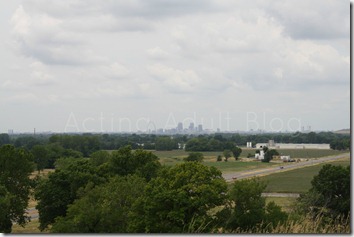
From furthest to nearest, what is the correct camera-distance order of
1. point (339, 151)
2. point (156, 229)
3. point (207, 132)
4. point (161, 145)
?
point (207, 132), point (161, 145), point (339, 151), point (156, 229)

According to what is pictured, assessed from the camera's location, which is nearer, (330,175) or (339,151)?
(330,175)

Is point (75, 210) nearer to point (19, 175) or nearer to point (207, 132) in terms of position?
point (19, 175)

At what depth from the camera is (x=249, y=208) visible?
2398 centimetres

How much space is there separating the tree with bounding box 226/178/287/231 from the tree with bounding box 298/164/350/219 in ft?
18.0

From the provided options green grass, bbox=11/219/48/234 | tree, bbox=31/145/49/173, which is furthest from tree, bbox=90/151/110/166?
tree, bbox=31/145/49/173

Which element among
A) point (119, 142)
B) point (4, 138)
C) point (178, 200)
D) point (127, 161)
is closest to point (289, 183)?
point (127, 161)

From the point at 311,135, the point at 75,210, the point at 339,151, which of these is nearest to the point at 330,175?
the point at 75,210

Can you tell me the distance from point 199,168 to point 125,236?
20079 mm

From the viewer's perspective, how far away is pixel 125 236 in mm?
5453

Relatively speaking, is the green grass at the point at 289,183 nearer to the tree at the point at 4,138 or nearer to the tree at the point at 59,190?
the tree at the point at 59,190

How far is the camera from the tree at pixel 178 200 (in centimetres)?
2278

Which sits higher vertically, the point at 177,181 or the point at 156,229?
the point at 177,181

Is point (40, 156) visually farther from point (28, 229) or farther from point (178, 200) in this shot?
point (178, 200)

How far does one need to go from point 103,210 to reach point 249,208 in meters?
6.88
